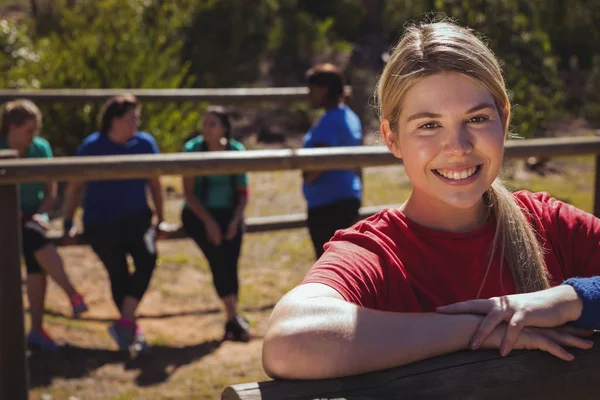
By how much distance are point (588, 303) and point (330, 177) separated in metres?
3.54

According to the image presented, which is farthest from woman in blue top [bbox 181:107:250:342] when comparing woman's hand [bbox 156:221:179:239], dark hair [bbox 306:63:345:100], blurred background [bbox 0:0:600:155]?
blurred background [bbox 0:0:600:155]

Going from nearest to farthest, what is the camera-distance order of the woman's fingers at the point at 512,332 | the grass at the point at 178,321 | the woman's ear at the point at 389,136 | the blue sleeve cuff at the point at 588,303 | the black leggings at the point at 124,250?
the woman's fingers at the point at 512,332
the blue sleeve cuff at the point at 588,303
the woman's ear at the point at 389,136
the grass at the point at 178,321
the black leggings at the point at 124,250

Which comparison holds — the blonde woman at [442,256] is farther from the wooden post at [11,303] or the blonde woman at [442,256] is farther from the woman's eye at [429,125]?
the wooden post at [11,303]

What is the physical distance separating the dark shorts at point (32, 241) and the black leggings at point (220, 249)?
2.63 ft

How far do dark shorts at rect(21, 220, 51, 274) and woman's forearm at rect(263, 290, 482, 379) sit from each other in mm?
3889

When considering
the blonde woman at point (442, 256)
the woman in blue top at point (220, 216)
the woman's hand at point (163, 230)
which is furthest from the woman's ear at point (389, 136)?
the woman's hand at point (163, 230)

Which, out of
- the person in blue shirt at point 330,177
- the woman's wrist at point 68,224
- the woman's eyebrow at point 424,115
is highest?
the woman's eyebrow at point 424,115

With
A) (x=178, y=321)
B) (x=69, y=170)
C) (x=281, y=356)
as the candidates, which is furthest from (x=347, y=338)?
(x=178, y=321)

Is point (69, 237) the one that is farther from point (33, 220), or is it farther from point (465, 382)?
point (465, 382)

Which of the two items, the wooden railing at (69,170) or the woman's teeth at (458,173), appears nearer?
the woman's teeth at (458,173)

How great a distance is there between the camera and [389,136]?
1608 mm

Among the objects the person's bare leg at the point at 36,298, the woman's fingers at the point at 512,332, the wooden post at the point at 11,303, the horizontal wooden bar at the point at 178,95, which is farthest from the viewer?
the horizontal wooden bar at the point at 178,95

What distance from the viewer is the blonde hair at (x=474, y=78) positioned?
1448mm

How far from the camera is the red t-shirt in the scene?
1.36m
